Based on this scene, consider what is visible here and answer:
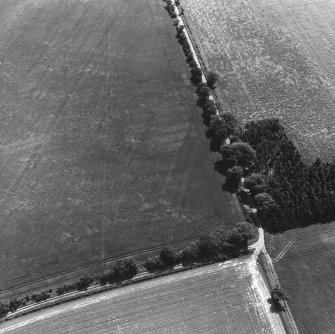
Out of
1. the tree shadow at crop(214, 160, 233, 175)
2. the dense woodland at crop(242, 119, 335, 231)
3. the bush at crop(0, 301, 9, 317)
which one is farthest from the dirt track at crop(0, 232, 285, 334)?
the tree shadow at crop(214, 160, 233, 175)

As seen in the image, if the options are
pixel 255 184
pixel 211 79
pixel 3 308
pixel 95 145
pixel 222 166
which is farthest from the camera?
pixel 211 79

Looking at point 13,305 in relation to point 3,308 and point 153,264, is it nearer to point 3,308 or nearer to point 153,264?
point 3,308

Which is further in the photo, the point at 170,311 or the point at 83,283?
the point at 83,283

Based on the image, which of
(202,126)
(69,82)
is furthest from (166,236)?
(69,82)

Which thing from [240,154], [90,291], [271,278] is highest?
[240,154]

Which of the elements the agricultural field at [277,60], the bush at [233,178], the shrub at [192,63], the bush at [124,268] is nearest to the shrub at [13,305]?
the bush at [124,268]

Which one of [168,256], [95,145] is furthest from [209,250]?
[95,145]

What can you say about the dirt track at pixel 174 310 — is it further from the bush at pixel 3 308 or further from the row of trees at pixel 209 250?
the row of trees at pixel 209 250
